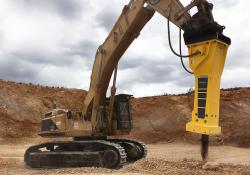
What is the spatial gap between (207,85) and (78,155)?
16.5 ft

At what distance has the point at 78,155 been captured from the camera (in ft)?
41.2

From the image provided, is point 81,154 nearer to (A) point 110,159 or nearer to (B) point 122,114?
(A) point 110,159

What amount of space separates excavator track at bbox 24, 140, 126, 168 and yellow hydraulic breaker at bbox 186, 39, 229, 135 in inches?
136

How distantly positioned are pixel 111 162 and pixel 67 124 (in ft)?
5.86

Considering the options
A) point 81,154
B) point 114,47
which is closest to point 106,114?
point 81,154

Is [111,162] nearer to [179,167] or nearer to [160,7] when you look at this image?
[179,167]

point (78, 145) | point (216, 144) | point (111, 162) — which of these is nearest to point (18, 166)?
point (78, 145)

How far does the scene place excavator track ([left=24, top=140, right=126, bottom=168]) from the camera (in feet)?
40.1

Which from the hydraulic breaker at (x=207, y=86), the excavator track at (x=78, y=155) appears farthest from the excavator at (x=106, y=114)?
the hydraulic breaker at (x=207, y=86)

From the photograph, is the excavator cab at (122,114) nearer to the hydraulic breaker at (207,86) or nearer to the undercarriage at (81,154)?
the undercarriage at (81,154)

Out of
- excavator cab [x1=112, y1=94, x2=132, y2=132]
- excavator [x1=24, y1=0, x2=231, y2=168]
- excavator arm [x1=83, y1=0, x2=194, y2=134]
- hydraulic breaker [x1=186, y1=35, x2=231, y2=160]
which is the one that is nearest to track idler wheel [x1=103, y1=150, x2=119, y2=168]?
excavator [x1=24, y1=0, x2=231, y2=168]

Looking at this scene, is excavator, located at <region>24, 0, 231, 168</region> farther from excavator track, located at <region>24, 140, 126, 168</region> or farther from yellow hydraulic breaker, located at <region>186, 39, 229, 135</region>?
yellow hydraulic breaker, located at <region>186, 39, 229, 135</region>

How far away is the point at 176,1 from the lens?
35.9ft

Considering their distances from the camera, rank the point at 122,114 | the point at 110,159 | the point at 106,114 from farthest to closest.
Answer: the point at 122,114, the point at 106,114, the point at 110,159
